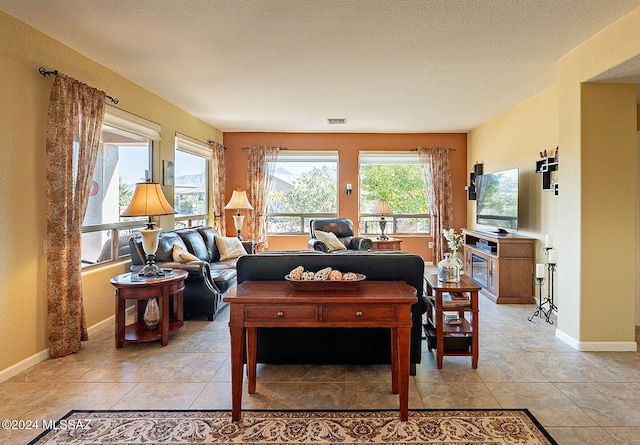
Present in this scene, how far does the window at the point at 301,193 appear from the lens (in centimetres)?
735

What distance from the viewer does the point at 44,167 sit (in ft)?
9.84

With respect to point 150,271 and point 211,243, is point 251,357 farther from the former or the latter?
point 211,243

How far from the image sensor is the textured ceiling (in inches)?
102

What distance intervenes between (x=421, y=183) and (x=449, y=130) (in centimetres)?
114

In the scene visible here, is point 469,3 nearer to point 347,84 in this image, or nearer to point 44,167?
point 347,84

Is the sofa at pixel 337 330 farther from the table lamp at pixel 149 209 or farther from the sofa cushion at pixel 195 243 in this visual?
the sofa cushion at pixel 195 243

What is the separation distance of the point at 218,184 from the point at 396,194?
350 cm

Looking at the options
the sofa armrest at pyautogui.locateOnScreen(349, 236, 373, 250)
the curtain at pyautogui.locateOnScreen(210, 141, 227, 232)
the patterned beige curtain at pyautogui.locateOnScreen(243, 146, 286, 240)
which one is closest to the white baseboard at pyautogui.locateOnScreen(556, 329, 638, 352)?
the sofa armrest at pyautogui.locateOnScreen(349, 236, 373, 250)

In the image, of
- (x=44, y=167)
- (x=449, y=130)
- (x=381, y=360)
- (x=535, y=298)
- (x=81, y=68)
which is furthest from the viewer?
(x=449, y=130)

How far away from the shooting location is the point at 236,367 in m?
2.12

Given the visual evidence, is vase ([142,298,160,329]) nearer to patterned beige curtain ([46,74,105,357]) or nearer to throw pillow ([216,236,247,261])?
patterned beige curtain ([46,74,105,357])

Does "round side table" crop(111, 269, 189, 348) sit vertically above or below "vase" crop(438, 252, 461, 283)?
below

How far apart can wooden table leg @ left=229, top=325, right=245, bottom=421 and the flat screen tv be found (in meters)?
4.16

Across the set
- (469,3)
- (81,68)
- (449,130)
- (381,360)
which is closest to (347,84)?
(469,3)
